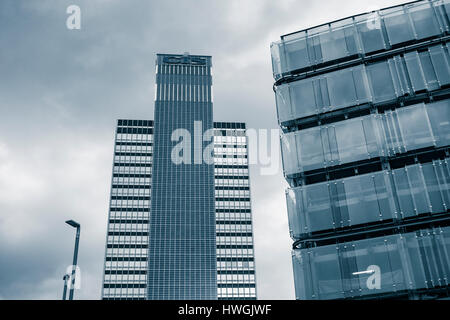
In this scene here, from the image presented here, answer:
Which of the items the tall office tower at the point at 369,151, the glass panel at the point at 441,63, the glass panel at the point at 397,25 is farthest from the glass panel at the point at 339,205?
the glass panel at the point at 397,25

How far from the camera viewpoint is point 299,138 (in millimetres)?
22609

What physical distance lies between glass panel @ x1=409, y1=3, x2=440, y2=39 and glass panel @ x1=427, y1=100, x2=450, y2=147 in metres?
3.82

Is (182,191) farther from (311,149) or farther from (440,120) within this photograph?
(440,120)

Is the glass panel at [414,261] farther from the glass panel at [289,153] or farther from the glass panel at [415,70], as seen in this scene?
the glass panel at [415,70]

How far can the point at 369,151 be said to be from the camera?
2089 centimetres

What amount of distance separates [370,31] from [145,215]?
143 m

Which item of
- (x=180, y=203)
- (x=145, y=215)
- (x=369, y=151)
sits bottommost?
(x=369, y=151)

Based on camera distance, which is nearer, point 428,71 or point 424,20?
point 428,71

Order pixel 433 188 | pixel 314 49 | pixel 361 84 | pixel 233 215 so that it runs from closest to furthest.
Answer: pixel 433 188, pixel 361 84, pixel 314 49, pixel 233 215

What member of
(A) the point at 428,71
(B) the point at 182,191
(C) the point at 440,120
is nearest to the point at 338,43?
(A) the point at 428,71

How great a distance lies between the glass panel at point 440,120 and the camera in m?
19.7

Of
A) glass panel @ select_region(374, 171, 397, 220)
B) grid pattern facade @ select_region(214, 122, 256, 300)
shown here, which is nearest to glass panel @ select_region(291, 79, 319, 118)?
glass panel @ select_region(374, 171, 397, 220)

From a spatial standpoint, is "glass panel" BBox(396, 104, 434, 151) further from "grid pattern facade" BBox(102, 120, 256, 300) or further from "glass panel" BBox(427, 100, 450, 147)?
"grid pattern facade" BBox(102, 120, 256, 300)

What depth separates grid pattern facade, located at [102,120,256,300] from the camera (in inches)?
5965
